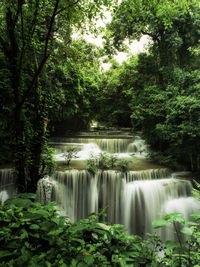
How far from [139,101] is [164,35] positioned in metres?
3.98

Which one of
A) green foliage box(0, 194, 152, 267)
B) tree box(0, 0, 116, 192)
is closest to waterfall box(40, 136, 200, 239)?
tree box(0, 0, 116, 192)

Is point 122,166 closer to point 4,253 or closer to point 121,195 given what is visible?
point 121,195

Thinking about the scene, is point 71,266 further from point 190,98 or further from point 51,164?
point 190,98

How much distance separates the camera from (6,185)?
5.55 m

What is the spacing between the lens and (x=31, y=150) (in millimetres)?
3496

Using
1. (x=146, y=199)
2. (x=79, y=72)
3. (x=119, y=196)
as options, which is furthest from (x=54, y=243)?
(x=79, y=72)

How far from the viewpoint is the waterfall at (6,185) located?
5.24 m

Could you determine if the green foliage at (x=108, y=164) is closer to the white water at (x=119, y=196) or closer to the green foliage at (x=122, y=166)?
the green foliage at (x=122, y=166)

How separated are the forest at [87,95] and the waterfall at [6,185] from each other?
1.00 metres

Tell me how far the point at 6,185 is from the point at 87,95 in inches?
408

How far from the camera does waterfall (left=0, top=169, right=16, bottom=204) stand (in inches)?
206

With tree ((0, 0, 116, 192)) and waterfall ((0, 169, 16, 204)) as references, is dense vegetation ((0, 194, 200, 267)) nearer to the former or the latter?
tree ((0, 0, 116, 192))

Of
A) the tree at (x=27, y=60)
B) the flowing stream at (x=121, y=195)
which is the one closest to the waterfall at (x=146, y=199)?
the flowing stream at (x=121, y=195)

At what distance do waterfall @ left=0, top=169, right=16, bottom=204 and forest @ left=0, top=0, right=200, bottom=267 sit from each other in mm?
1004
